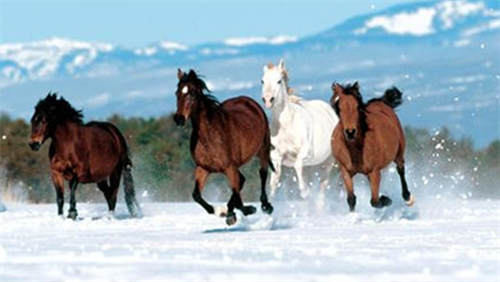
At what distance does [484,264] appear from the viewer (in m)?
9.74

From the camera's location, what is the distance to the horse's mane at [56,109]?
17.0 m

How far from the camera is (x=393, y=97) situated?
18578 mm

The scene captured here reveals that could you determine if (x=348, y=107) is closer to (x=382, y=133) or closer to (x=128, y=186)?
(x=382, y=133)

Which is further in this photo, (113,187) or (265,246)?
(113,187)

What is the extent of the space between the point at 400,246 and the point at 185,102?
10.5 feet

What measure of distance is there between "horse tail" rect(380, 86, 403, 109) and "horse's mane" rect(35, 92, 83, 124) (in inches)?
150

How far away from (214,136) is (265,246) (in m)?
2.98

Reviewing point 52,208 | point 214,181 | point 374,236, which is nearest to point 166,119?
point 214,181

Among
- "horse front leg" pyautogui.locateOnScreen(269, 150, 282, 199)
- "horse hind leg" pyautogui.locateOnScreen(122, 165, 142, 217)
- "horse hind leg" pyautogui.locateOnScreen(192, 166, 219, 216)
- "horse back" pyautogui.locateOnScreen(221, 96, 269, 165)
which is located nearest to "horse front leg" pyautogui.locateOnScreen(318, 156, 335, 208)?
"horse front leg" pyautogui.locateOnScreen(269, 150, 282, 199)

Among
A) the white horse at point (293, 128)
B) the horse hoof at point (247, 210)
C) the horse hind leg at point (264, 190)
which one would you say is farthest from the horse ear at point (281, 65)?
the horse hoof at point (247, 210)

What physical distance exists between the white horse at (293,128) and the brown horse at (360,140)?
45.0 inches

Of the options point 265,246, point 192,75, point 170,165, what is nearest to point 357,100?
point 192,75

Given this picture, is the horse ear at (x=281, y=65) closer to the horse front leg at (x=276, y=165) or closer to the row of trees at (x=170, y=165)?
the horse front leg at (x=276, y=165)

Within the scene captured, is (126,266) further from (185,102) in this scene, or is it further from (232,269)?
(185,102)
